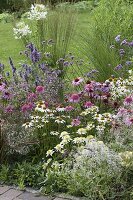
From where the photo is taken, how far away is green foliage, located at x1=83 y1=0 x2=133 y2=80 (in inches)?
231

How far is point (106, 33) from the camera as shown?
22.7 ft

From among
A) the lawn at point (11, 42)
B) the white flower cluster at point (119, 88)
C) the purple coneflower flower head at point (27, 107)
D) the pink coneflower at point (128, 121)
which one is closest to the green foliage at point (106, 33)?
the lawn at point (11, 42)

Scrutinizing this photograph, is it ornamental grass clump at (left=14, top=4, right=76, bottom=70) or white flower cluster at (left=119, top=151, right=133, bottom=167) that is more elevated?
ornamental grass clump at (left=14, top=4, right=76, bottom=70)

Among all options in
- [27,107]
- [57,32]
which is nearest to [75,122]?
[27,107]

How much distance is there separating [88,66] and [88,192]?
3305 mm

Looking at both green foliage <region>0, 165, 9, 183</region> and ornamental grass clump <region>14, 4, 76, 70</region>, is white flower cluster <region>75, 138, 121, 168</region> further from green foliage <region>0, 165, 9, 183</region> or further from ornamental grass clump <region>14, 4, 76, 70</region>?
ornamental grass clump <region>14, 4, 76, 70</region>

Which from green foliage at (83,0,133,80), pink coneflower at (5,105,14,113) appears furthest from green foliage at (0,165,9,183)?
green foliage at (83,0,133,80)

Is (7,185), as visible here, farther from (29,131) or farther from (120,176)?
(120,176)

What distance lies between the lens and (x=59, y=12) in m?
7.09

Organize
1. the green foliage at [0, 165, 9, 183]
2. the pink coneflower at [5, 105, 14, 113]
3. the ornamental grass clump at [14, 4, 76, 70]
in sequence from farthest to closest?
the ornamental grass clump at [14, 4, 76, 70] < the pink coneflower at [5, 105, 14, 113] < the green foliage at [0, 165, 9, 183]

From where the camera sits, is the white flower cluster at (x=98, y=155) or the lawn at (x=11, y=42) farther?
the lawn at (x=11, y=42)

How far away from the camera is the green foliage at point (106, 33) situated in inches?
231

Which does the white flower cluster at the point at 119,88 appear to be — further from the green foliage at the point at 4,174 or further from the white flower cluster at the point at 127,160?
the green foliage at the point at 4,174

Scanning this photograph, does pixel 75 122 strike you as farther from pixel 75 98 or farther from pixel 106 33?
pixel 106 33
